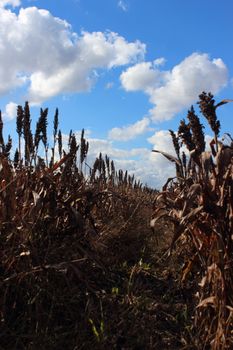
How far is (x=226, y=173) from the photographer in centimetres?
270

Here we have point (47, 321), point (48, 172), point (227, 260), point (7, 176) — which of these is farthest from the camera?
point (48, 172)

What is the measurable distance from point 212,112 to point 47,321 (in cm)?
158

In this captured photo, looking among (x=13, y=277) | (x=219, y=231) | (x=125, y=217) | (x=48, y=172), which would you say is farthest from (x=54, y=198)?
(x=125, y=217)

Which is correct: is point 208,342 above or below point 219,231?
below

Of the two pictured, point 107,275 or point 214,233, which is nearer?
point 214,233

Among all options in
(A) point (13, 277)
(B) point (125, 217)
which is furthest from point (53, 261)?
(B) point (125, 217)

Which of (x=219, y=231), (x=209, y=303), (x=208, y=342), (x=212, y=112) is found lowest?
(x=208, y=342)

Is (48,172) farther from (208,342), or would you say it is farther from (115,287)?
(208,342)

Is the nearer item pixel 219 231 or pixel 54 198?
pixel 219 231

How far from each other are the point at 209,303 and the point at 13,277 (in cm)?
114

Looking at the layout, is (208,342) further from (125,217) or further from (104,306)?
(125,217)

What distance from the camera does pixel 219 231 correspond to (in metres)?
2.65

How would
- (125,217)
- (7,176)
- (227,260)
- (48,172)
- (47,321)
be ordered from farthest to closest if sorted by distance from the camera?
(125,217)
(48,172)
(7,176)
(47,321)
(227,260)

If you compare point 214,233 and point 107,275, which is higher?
point 214,233
